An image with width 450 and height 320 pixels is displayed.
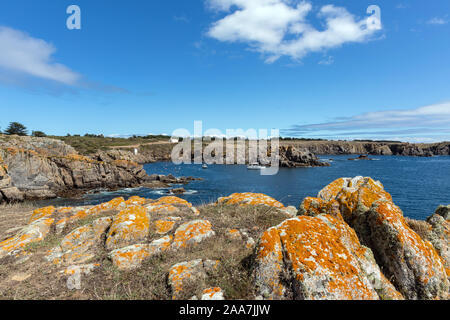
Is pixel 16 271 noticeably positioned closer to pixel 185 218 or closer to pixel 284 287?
pixel 185 218

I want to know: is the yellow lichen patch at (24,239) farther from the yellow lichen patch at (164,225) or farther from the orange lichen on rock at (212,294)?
the orange lichen on rock at (212,294)

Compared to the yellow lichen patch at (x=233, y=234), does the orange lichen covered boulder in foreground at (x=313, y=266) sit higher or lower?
higher

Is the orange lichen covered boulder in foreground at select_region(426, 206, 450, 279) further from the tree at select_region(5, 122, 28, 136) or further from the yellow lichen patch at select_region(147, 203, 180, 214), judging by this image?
the tree at select_region(5, 122, 28, 136)

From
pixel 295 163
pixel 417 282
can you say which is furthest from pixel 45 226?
pixel 295 163

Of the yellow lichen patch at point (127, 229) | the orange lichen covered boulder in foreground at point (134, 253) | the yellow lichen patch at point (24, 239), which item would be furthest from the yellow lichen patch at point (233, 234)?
the yellow lichen patch at point (24, 239)

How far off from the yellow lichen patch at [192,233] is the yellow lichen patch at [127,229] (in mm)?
1170

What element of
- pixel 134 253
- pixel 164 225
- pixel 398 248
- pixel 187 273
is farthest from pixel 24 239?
pixel 398 248

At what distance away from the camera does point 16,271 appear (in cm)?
551

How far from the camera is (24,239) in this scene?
6.89 meters

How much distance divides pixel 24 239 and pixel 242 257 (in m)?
7.16

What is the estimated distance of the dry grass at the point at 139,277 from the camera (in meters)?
4.16

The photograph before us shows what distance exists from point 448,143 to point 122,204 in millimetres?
243203

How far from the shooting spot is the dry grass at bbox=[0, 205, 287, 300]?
4.16m
